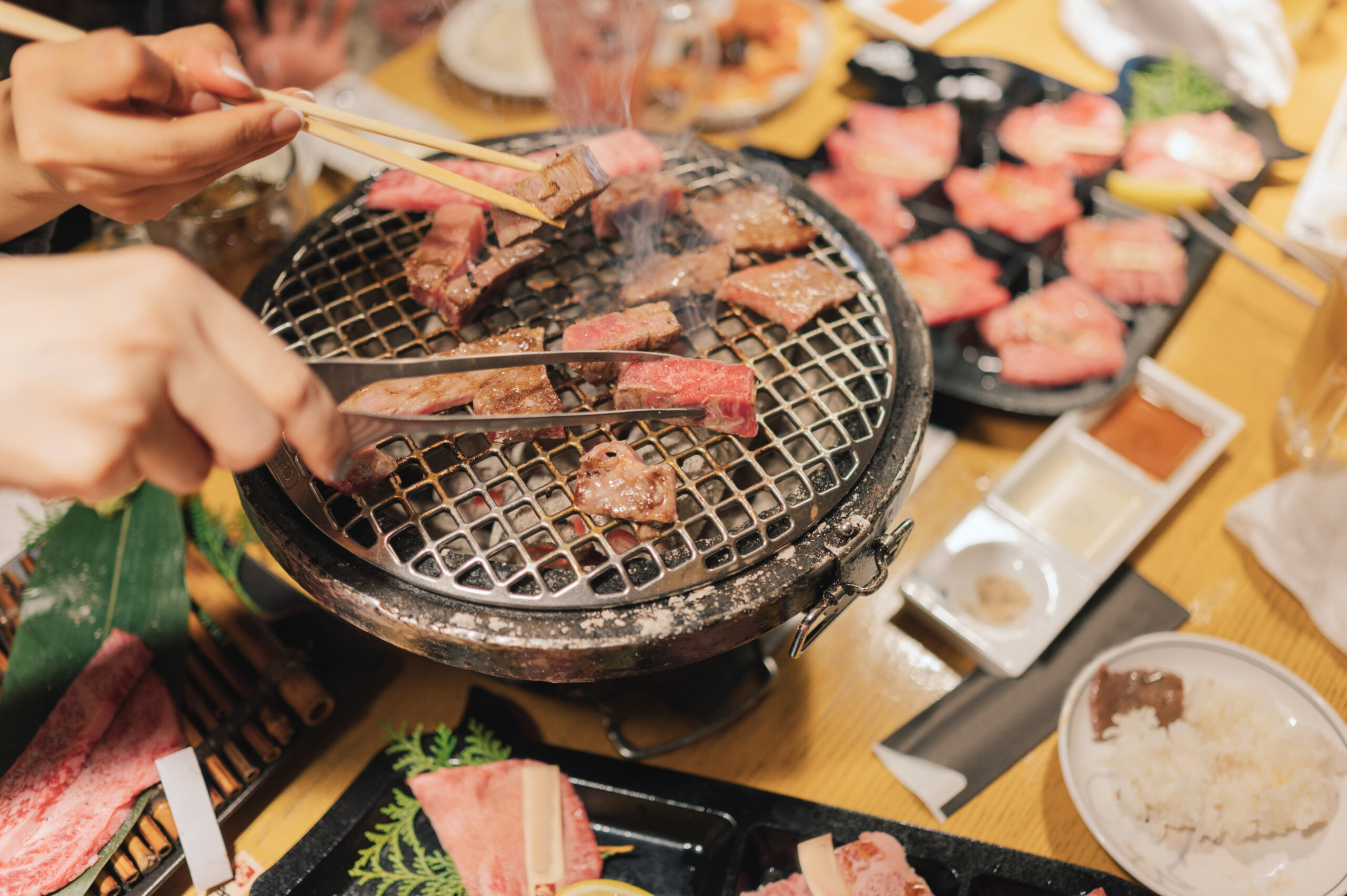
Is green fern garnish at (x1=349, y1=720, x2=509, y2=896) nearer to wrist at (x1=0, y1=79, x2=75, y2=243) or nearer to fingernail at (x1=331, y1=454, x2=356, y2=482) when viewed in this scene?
fingernail at (x1=331, y1=454, x2=356, y2=482)

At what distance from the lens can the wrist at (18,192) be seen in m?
1.68

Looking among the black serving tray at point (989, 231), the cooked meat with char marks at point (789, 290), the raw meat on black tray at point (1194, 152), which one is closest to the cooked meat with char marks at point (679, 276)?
the cooked meat with char marks at point (789, 290)

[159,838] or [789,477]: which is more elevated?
[789,477]

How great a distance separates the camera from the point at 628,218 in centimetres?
215

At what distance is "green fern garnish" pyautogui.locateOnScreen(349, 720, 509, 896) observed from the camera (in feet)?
6.63

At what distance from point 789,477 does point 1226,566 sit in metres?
1.86

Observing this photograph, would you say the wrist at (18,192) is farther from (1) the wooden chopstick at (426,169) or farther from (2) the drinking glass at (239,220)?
(2) the drinking glass at (239,220)

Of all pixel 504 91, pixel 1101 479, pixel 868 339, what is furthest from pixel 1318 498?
pixel 504 91

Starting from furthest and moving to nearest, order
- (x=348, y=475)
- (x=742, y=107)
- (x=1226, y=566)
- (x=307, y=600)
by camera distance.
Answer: (x=742, y=107) < (x=1226, y=566) < (x=307, y=600) < (x=348, y=475)

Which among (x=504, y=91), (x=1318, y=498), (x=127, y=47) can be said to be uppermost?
(x=127, y=47)

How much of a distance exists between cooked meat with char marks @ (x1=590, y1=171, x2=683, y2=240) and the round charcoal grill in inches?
2.0

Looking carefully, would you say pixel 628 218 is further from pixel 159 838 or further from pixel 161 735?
pixel 159 838

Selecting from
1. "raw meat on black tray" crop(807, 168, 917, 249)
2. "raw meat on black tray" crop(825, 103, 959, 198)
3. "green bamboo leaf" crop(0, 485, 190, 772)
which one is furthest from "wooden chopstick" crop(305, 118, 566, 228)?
"raw meat on black tray" crop(825, 103, 959, 198)

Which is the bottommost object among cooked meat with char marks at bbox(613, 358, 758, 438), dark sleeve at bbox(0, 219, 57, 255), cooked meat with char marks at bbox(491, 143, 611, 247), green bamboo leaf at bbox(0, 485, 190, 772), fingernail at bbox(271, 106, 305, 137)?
green bamboo leaf at bbox(0, 485, 190, 772)
